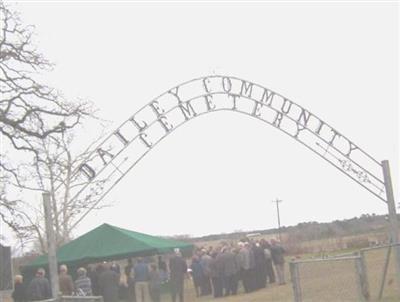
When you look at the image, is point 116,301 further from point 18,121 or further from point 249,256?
point 18,121

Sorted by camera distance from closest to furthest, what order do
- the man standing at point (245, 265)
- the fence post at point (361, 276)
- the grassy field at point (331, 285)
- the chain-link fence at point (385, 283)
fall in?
1. the fence post at point (361, 276)
2. the chain-link fence at point (385, 283)
3. the grassy field at point (331, 285)
4. the man standing at point (245, 265)

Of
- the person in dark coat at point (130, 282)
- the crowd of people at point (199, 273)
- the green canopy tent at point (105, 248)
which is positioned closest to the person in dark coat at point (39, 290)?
the crowd of people at point (199, 273)

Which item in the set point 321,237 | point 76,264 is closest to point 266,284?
point 76,264

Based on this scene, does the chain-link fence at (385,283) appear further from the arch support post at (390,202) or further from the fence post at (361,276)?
the arch support post at (390,202)

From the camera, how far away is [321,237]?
62594 mm

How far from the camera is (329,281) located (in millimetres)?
17406

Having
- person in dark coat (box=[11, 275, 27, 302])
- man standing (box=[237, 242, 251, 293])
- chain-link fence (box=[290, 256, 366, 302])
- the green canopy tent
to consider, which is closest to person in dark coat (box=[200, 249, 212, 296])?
man standing (box=[237, 242, 251, 293])

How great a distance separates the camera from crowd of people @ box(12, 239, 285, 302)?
2025cm

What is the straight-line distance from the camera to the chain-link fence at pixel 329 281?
40.0ft

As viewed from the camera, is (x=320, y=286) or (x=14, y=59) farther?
(x=14, y=59)

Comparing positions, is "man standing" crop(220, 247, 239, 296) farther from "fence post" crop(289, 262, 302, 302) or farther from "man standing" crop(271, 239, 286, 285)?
"fence post" crop(289, 262, 302, 302)

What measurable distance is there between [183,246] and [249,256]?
10.8 feet

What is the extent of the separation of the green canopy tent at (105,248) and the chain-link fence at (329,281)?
225 inches

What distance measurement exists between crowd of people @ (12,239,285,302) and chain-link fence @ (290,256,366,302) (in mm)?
4919
